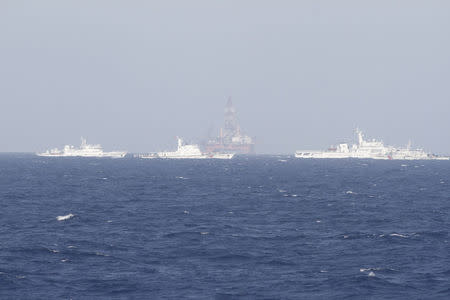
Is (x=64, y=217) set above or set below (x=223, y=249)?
above

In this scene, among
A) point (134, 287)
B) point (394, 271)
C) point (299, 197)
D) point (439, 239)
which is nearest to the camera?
point (134, 287)

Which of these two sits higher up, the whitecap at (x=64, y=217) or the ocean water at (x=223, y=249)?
the whitecap at (x=64, y=217)

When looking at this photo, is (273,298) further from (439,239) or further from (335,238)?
(439,239)

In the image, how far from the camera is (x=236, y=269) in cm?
4425

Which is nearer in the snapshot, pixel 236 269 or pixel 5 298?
pixel 5 298

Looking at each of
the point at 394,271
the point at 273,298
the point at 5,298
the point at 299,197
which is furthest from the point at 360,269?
the point at 299,197

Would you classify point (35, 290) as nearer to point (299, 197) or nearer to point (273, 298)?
point (273, 298)

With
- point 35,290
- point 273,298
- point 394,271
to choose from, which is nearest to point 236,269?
point 273,298

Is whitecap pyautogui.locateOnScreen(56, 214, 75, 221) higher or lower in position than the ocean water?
higher

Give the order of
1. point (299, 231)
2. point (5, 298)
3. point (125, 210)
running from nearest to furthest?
point (5, 298), point (299, 231), point (125, 210)

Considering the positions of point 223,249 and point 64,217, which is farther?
point 64,217

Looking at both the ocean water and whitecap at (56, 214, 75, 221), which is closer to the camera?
the ocean water

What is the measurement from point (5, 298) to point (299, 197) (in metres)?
70.9

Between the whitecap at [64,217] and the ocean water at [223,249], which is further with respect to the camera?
the whitecap at [64,217]
